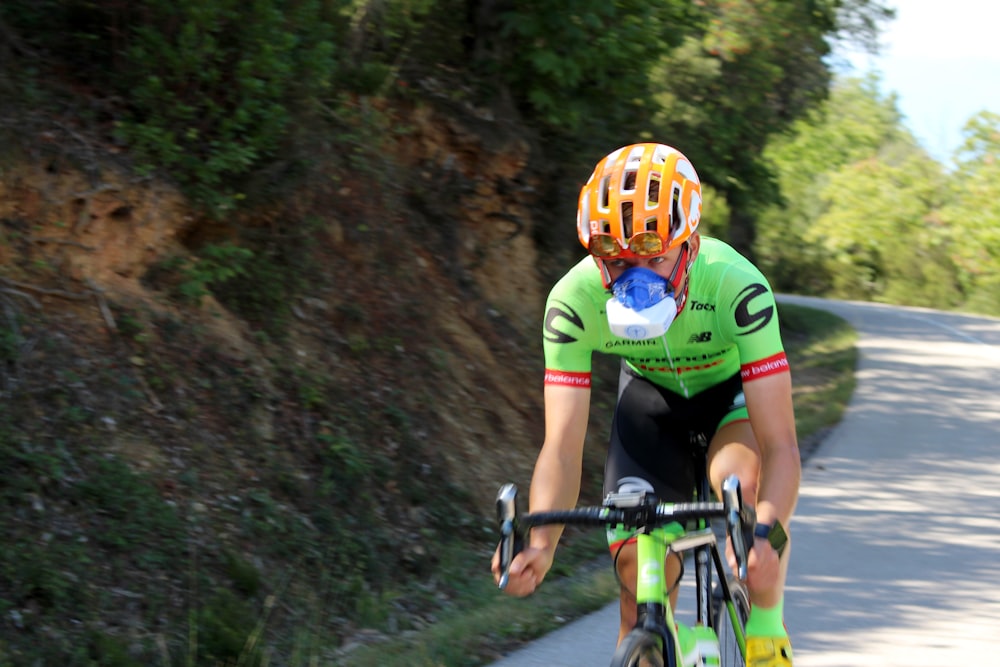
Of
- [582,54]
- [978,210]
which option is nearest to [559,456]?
[582,54]

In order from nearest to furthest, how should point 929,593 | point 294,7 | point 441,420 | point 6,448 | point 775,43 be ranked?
point 6,448
point 929,593
point 294,7
point 441,420
point 775,43

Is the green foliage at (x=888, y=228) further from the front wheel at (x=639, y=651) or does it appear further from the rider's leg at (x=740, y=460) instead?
the front wheel at (x=639, y=651)

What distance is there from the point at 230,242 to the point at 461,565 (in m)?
2.56

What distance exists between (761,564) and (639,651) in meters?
0.43

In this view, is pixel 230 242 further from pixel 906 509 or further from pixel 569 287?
pixel 906 509

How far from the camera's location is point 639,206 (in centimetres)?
327

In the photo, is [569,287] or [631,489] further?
[569,287]

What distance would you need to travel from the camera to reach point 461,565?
7.12 meters

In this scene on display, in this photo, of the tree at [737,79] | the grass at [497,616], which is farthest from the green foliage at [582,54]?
the grass at [497,616]

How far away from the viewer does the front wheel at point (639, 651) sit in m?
2.85

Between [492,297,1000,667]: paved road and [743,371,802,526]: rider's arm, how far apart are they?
2099 millimetres

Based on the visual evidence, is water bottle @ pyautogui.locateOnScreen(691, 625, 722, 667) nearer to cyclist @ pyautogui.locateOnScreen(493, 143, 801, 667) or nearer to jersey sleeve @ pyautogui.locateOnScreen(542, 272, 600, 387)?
cyclist @ pyautogui.locateOnScreen(493, 143, 801, 667)

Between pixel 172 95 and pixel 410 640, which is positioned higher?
pixel 172 95

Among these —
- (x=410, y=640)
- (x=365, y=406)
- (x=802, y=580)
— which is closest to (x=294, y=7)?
(x=365, y=406)
